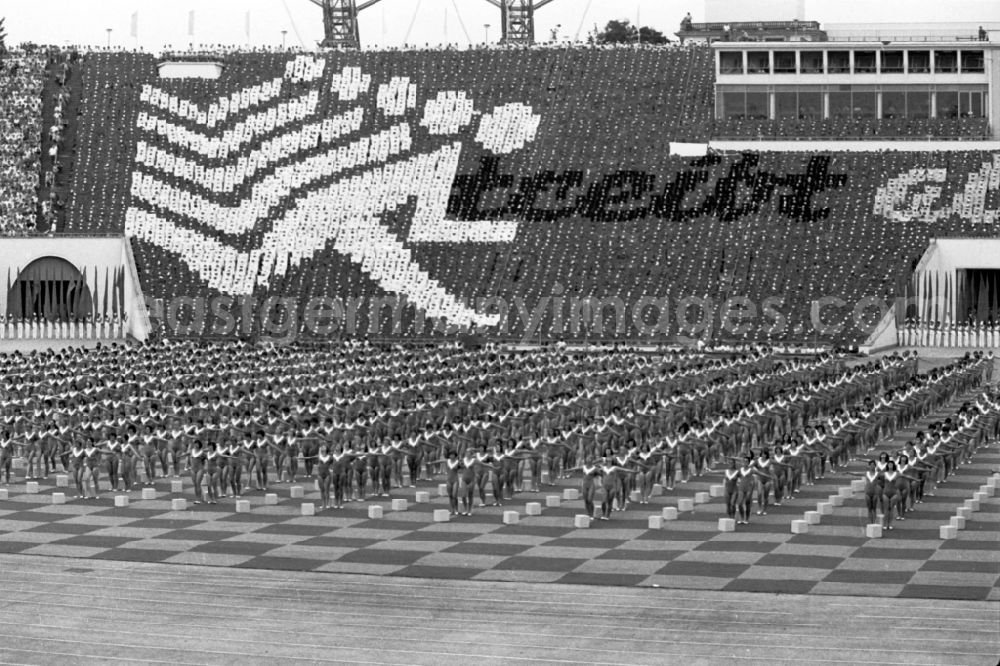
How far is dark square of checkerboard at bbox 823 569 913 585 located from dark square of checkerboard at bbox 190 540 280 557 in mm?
7064

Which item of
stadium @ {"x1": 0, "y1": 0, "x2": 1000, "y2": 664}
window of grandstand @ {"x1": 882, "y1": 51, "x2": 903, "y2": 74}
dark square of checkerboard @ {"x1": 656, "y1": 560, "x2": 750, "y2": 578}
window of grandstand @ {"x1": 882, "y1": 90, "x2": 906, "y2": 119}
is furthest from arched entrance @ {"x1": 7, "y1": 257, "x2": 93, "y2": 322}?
dark square of checkerboard @ {"x1": 656, "y1": 560, "x2": 750, "y2": 578}

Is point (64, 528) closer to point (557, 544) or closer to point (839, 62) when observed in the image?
point (557, 544)

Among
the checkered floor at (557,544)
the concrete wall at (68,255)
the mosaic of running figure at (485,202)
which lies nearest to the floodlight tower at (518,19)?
the mosaic of running figure at (485,202)

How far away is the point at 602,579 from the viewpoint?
20.8 meters

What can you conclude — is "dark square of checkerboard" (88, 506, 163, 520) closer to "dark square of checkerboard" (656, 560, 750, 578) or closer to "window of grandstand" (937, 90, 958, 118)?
"dark square of checkerboard" (656, 560, 750, 578)

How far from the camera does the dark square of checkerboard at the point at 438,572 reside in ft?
68.9

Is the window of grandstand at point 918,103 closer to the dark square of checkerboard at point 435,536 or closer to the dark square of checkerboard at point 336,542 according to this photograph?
the dark square of checkerboard at point 435,536

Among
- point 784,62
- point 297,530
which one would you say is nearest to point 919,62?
point 784,62

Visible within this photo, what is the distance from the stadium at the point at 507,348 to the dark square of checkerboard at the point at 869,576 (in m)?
0.10

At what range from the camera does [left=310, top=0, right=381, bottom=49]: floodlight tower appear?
90.2 m

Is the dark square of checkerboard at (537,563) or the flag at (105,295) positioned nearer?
the dark square of checkerboard at (537,563)

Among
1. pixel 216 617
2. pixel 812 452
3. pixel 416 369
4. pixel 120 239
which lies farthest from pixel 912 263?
pixel 216 617

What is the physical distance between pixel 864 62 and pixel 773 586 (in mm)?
54763

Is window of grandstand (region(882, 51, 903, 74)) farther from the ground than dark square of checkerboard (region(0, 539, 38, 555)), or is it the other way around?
window of grandstand (region(882, 51, 903, 74))
